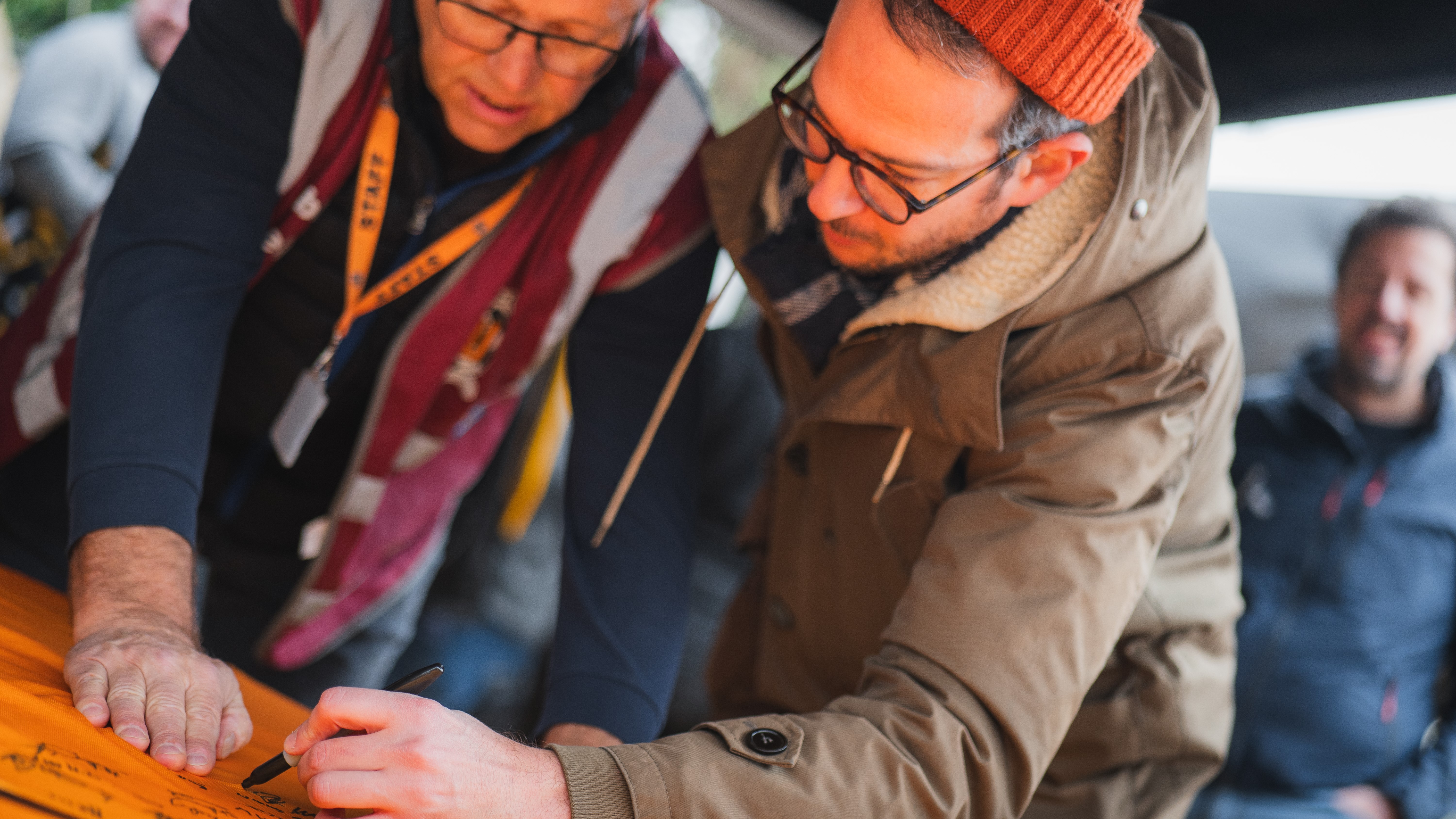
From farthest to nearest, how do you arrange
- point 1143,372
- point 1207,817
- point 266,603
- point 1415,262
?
point 1415,262
point 1207,817
point 266,603
point 1143,372

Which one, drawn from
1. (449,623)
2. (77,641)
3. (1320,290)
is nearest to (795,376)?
(77,641)

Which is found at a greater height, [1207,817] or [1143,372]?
[1143,372]

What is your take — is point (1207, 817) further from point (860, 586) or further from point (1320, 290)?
point (1320, 290)

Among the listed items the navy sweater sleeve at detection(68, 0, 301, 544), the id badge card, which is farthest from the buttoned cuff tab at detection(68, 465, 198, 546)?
the id badge card

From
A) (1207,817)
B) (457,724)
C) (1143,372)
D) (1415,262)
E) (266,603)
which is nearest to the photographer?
(457,724)

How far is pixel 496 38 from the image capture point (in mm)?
1329

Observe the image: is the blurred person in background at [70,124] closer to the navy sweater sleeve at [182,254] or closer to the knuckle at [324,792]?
the navy sweater sleeve at [182,254]

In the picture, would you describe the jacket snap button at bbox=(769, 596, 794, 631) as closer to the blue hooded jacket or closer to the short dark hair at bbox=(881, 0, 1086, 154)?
the short dark hair at bbox=(881, 0, 1086, 154)

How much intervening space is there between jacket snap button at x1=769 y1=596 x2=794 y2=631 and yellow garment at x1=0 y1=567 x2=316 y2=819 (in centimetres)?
70

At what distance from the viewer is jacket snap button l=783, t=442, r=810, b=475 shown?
1.55 meters

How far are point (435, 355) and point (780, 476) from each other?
1.75 feet

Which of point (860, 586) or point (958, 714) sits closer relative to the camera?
point (958, 714)

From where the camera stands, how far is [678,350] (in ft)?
5.32

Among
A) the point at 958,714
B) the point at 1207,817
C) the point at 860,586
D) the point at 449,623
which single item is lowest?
the point at 1207,817
